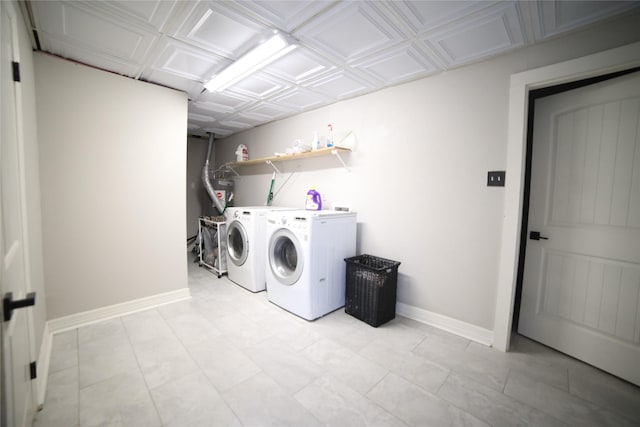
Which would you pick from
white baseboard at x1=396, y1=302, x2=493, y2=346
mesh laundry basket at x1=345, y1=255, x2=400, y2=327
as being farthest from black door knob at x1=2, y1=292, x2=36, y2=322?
white baseboard at x1=396, y1=302, x2=493, y2=346

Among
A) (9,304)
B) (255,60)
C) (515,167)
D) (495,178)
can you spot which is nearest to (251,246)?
(255,60)

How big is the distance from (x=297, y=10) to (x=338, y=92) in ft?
4.18

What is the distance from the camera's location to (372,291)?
7.55ft

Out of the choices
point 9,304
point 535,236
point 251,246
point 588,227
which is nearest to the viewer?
point 9,304

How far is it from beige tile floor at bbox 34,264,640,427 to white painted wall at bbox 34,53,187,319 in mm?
435

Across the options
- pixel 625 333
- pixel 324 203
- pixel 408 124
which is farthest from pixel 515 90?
pixel 324 203

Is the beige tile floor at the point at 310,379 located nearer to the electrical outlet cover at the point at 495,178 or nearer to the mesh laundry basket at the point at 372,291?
the mesh laundry basket at the point at 372,291

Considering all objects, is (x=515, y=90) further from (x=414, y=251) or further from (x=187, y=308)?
(x=187, y=308)

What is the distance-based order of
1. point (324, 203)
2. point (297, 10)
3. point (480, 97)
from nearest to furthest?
1. point (297, 10)
2. point (480, 97)
3. point (324, 203)

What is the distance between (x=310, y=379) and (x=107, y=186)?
240 centimetres

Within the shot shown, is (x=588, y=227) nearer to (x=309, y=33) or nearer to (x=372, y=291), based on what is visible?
(x=372, y=291)

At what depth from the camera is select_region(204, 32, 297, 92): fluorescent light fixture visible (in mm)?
1716

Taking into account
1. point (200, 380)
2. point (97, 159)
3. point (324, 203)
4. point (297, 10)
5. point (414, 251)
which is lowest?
point (200, 380)

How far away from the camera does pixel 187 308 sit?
2.62 meters
